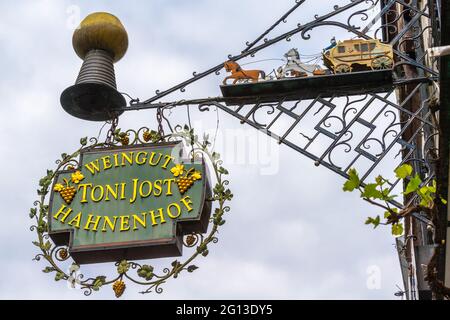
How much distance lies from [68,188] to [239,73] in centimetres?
220

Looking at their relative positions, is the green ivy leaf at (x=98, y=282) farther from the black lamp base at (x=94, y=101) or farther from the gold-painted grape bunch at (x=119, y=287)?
the black lamp base at (x=94, y=101)

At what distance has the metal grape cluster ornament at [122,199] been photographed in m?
8.80

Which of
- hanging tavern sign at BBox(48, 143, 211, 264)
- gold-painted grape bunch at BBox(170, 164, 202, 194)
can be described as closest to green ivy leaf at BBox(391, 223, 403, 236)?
hanging tavern sign at BBox(48, 143, 211, 264)

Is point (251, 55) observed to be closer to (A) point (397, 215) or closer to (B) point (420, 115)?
(B) point (420, 115)

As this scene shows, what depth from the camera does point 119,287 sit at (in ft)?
28.7

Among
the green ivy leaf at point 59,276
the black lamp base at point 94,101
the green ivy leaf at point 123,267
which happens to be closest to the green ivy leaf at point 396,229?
the green ivy leaf at point 123,267

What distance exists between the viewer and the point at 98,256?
29.5 feet

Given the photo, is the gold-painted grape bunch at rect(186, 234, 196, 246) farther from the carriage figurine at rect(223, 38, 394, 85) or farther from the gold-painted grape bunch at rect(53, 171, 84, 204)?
the carriage figurine at rect(223, 38, 394, 85)

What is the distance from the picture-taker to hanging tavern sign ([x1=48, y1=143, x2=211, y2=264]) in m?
8.81

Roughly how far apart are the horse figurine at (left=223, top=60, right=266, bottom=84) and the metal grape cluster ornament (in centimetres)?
75

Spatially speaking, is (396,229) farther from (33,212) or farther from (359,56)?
(33,212)

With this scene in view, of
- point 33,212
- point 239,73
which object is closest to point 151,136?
point 239,73

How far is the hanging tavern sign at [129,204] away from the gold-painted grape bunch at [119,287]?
0.28 m
